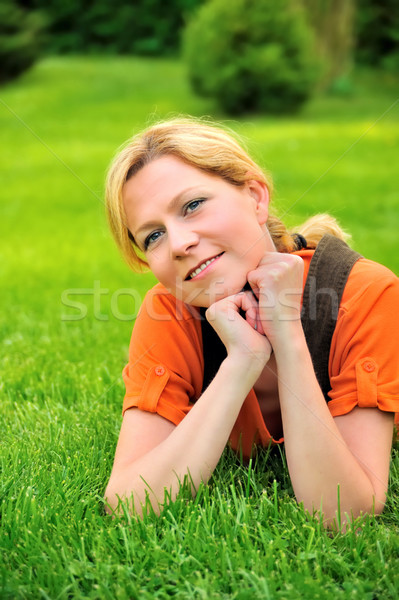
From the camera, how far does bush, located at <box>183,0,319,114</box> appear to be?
52.7 ft

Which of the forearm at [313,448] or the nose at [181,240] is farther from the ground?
the nose at [181,240]

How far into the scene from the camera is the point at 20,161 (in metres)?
13.0

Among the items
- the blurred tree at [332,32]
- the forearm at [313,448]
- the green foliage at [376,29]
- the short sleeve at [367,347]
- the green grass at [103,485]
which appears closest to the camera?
the green grass at [103,485]

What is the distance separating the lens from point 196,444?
7.09 ft

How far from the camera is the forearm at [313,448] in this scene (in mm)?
2070

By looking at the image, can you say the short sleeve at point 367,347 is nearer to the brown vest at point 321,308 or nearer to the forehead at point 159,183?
the brown vest at point 321,308

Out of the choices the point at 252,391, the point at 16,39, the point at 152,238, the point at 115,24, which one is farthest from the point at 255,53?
→ the point at 115,24

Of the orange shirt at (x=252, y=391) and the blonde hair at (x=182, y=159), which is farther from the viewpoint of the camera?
the blonde hair at (x=182, y=159)

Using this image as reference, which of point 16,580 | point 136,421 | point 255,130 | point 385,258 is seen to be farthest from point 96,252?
point 255,130

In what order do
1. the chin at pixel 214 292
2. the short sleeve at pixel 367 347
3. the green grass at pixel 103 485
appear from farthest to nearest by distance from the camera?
the chin at pixel 214 292, the short sleeve at pixel 367 347, the green grass at pixel 103 485

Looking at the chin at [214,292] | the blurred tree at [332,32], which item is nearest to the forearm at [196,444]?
the chin at [214,292]

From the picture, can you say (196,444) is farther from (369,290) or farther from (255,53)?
(255,53)

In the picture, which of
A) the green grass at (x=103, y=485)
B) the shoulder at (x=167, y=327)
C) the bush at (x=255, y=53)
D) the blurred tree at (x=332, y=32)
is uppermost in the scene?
the blurred tree at (x=332, y=32)

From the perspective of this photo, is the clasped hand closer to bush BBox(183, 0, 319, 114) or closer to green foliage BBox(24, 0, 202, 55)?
bush BBox(183, 0, 319, 114)
